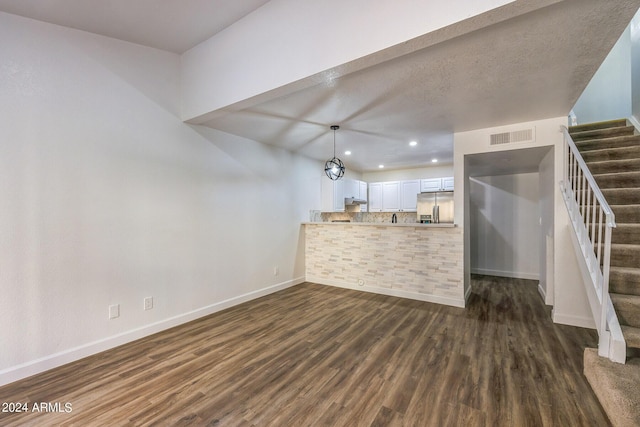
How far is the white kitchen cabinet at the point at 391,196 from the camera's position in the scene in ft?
23.3

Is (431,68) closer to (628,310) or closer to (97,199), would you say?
(628,310)

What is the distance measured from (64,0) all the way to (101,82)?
2.24 feet

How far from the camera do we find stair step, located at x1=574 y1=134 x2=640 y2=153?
3581 millimetres

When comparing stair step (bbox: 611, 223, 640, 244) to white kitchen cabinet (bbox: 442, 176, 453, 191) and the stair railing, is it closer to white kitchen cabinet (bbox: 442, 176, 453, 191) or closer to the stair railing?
the stair railing

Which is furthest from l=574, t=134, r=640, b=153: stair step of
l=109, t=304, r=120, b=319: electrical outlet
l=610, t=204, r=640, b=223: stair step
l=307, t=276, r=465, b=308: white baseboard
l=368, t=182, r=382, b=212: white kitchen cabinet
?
l=109, t=304, r=120, b=319: electrical outlet

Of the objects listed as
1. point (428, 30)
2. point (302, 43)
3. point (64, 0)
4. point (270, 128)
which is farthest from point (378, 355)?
point (64, 0)

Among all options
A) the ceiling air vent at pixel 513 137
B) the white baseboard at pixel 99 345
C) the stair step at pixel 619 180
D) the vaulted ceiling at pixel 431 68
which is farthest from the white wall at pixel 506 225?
the white baseboard at pixel 99 345

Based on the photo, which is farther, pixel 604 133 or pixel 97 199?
pixel 604 133

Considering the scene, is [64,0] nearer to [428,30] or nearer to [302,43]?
[302,43]

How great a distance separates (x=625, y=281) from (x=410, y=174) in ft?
17.1

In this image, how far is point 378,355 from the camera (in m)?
2.57

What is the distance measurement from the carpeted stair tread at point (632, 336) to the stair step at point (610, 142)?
2.89 metres

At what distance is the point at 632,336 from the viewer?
194 centimetres

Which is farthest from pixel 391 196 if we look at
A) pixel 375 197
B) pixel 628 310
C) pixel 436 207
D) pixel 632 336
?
pixel 632 336
